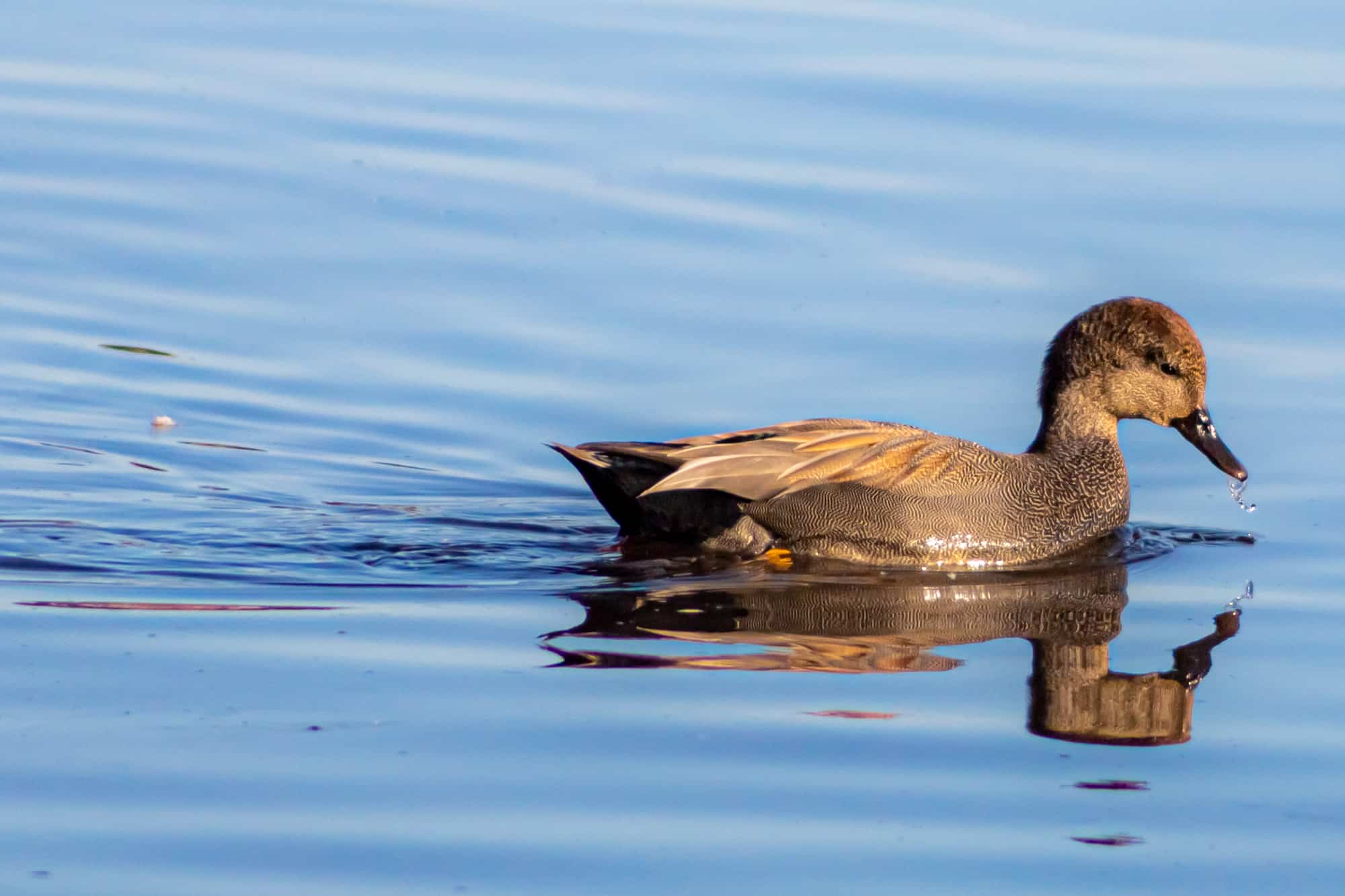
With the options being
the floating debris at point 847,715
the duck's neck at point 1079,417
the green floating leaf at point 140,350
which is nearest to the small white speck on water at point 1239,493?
the duck's neck at point 1079,417

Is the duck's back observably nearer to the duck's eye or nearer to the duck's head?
the duck's head

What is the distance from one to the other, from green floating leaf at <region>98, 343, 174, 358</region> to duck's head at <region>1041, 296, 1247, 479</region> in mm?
4183

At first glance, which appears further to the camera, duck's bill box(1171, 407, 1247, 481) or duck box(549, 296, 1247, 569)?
duck's bill box(1171, 407, 1247, 481)

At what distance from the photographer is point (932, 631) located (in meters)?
7.15

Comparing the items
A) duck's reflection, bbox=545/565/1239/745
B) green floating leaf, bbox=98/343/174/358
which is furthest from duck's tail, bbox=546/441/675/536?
green floating leaf, bbox=98/343/174/358

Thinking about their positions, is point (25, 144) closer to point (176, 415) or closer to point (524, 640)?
point (176, 415)

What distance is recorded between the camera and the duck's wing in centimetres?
827

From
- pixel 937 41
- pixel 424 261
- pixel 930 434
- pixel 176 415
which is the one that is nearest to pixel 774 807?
pixel 930 434

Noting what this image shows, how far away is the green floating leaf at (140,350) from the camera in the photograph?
10039 mm

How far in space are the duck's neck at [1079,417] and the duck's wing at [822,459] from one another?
58 cm

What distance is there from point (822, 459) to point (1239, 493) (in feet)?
6.39

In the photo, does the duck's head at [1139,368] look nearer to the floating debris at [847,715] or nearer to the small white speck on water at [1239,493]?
the small white speck on water at [1239,493]

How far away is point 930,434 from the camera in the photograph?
8656 millimetres

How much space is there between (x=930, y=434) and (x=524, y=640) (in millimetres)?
2557
